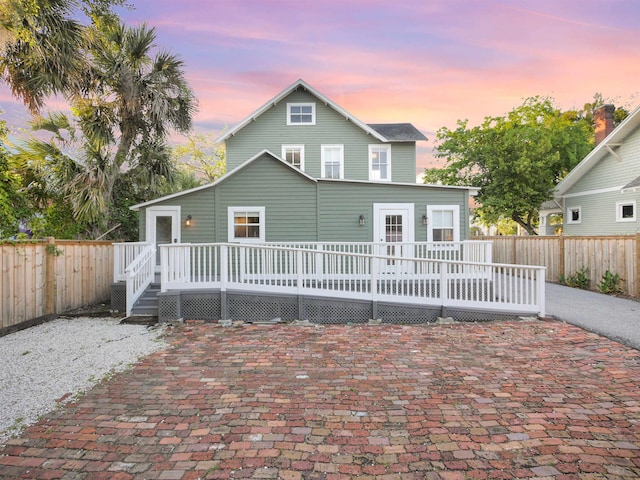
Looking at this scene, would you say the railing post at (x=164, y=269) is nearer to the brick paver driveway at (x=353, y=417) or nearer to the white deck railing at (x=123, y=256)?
the white deck railing at (x=123, y=256)

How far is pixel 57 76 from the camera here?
31.8ft

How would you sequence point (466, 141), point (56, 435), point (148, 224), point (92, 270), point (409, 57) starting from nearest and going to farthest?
1. point (56, 435)
2. point (92, 270)
3. point (148, 224)
4. point (409, 57)
5. point (466, 141)

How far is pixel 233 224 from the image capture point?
1109 cm

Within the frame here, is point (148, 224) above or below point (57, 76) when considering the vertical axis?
below

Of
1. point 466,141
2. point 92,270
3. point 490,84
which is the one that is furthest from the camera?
point 466,141

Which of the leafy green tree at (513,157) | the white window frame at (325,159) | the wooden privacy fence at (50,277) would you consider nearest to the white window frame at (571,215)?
the leafy green tree at (513,157)

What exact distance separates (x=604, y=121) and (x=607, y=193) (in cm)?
489

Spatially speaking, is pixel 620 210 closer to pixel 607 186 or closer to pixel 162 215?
pixel 607 186

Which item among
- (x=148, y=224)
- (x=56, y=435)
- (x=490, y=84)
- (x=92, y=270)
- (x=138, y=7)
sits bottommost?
(x=56, y=435)

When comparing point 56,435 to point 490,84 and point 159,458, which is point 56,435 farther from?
Result: point 490,84

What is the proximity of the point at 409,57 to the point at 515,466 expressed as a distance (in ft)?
44.7

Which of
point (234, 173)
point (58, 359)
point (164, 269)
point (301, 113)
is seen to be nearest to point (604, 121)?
point (301, 113)

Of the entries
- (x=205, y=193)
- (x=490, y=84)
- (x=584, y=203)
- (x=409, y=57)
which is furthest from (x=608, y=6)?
(x=205, y=193)

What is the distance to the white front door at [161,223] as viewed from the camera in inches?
432
